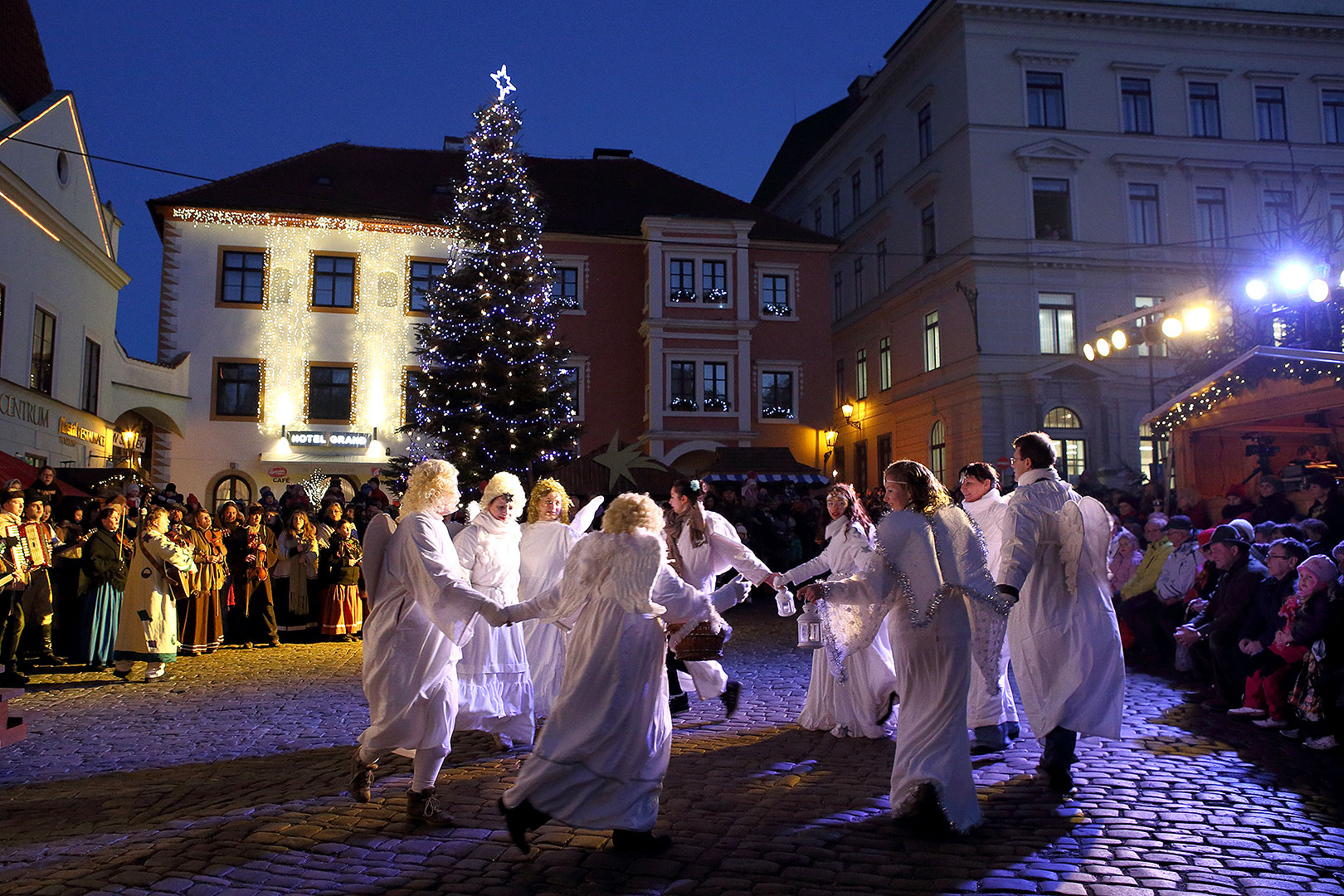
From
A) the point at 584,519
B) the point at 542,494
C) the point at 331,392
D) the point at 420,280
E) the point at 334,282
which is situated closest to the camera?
the point at 542,494

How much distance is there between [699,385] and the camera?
33.2 m

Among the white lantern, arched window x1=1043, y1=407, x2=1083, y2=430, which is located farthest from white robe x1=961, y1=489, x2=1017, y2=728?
arched window x1=1043, y1=407, x2=1083, y2=430

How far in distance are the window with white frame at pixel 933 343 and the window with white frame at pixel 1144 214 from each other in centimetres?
680

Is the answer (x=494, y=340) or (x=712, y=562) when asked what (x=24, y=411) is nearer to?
(x=494, y=340)

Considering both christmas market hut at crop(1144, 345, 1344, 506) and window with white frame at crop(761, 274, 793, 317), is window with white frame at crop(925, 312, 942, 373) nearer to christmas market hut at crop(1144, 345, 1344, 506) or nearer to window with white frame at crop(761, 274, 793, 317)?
window with white frame at crop(761, 274, 793, 317)

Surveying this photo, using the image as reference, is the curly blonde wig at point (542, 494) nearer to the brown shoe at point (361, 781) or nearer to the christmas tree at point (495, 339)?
the brown shoe at point (361, 781)

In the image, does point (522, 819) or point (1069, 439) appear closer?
point (522, 819)

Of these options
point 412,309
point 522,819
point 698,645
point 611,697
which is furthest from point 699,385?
point 522,819

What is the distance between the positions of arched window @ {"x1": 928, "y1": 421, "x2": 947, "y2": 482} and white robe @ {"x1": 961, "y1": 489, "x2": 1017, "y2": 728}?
83.0 ft

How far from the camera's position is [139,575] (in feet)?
36.9

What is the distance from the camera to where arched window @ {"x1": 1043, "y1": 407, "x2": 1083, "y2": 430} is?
31.1 meters

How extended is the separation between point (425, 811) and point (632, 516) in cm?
195

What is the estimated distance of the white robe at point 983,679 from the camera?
23.2 feet

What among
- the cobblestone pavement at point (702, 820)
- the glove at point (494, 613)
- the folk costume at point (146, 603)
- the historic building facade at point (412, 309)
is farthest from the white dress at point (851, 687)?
the historic building facade at point (412, 309)
